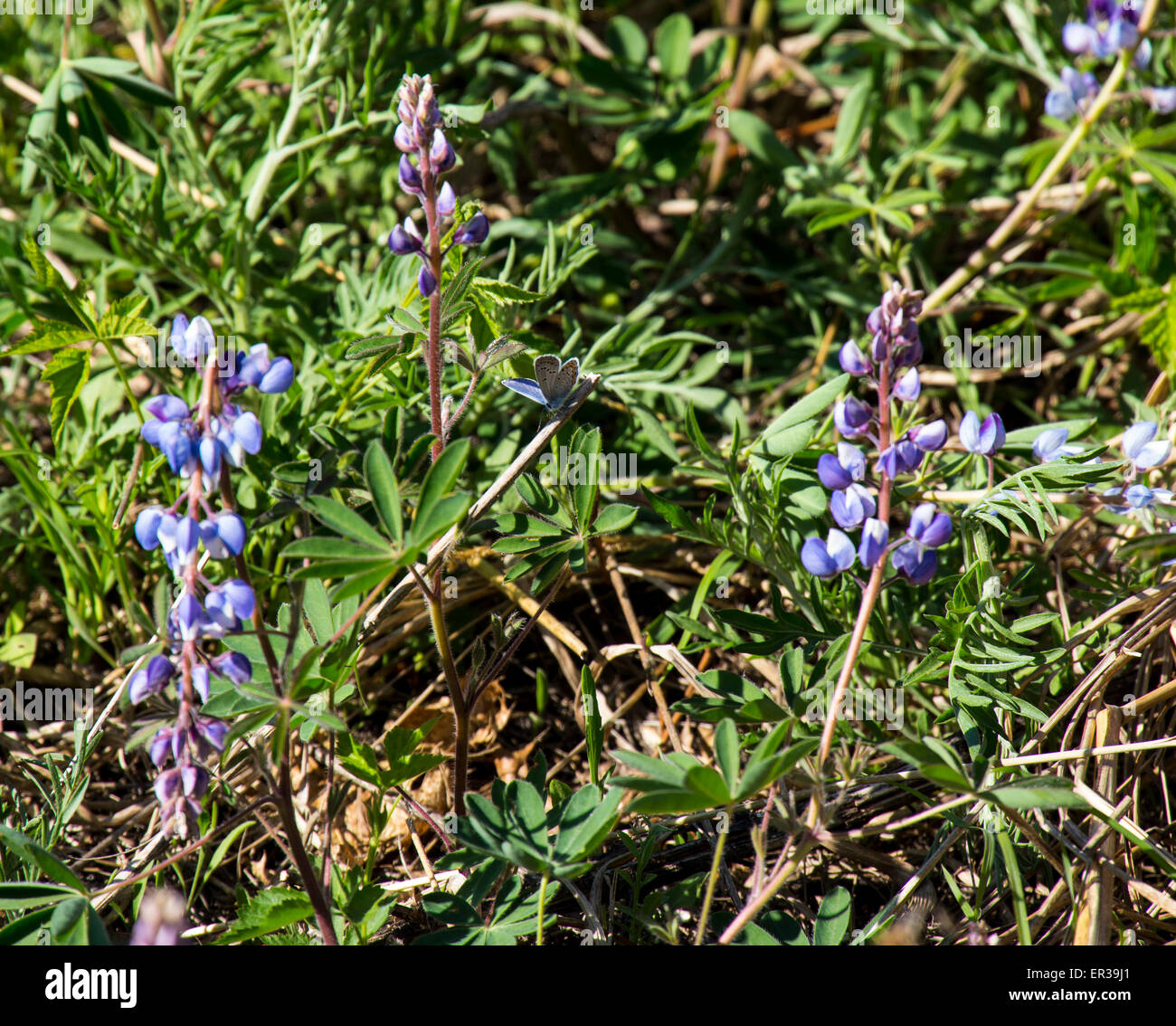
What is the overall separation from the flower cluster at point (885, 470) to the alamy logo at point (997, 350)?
1.38 m

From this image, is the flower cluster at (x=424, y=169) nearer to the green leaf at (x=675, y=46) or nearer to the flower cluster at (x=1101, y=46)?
the green leaf at (x=675, y=46)

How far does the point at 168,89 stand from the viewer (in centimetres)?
301

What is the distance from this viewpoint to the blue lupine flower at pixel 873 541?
5.59 feet

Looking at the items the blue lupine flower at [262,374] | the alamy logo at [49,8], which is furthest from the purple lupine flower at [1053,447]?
the alamy logo at [49,8]

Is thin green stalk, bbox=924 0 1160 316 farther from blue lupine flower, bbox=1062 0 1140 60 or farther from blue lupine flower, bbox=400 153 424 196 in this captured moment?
blue lupine flower, bbox=400 153 424 196

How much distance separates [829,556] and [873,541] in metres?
0.08

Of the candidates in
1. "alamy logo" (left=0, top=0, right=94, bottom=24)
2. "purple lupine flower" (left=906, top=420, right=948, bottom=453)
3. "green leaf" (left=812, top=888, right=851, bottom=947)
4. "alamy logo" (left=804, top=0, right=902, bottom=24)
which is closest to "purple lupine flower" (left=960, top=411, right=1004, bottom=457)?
"purple lupine flower" (left=906, top=420, right=948, bottom=453)

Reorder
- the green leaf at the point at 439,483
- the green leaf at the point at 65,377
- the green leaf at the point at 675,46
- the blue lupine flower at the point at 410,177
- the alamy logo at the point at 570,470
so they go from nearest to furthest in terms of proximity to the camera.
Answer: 1. the green leaf at the point at 439,483
2. the blue lupine flower at the point at 410,177
3. the alamy logo at the point at 570,470
4. the green leaf at the point at 65,377
5. the green leaf at the point at 675,46

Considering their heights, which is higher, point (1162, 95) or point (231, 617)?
point (1162, 95)

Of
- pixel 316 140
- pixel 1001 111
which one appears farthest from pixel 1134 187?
pixel 316 140

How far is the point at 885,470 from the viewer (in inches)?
67.6

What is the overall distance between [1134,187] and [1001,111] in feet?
2.18

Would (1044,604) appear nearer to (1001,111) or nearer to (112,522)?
(1001,111)
